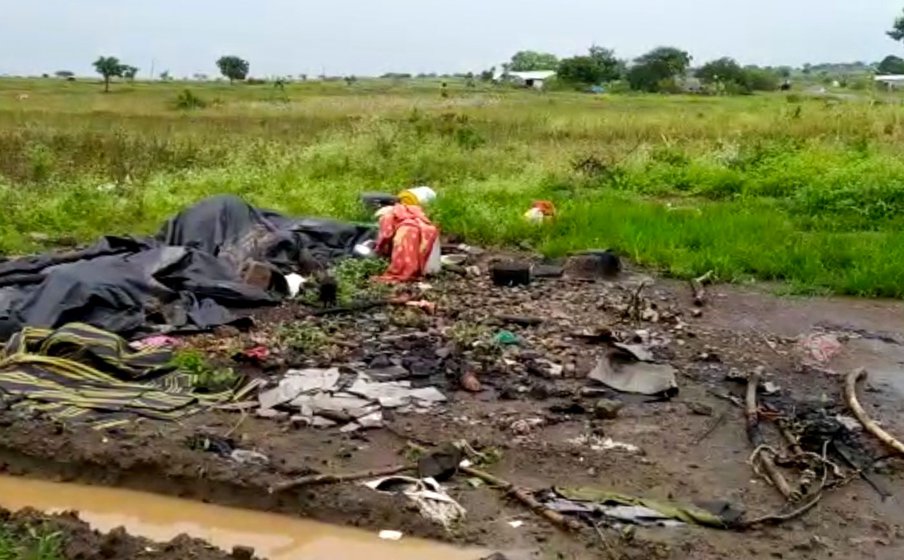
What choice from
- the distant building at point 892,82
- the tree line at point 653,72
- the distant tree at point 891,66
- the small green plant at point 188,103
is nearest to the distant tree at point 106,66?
the tree line at point 653,72

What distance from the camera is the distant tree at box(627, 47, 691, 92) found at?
45438mm

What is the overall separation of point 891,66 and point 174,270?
7975cm

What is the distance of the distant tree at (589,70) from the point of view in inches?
1896

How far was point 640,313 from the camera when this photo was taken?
7.21 metres

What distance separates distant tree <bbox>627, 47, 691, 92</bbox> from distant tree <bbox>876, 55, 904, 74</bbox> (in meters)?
32.6

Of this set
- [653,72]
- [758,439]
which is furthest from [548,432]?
[653,72]

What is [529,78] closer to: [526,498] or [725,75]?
[725,75]

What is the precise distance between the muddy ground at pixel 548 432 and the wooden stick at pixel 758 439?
52mm

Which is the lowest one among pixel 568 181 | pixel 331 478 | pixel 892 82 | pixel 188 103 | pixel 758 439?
pixel 892 82

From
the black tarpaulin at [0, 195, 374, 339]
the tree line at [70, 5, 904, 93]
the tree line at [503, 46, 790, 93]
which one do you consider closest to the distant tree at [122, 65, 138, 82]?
the tree line at [70, 5, 904, 93]

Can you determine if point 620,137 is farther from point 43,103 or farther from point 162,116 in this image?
point 43,103

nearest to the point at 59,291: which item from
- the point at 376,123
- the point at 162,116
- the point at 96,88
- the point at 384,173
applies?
the point at 384,173

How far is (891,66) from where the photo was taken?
77188 mm

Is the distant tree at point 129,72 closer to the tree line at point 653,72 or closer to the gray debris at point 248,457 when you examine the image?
the tree line at point 653,72
